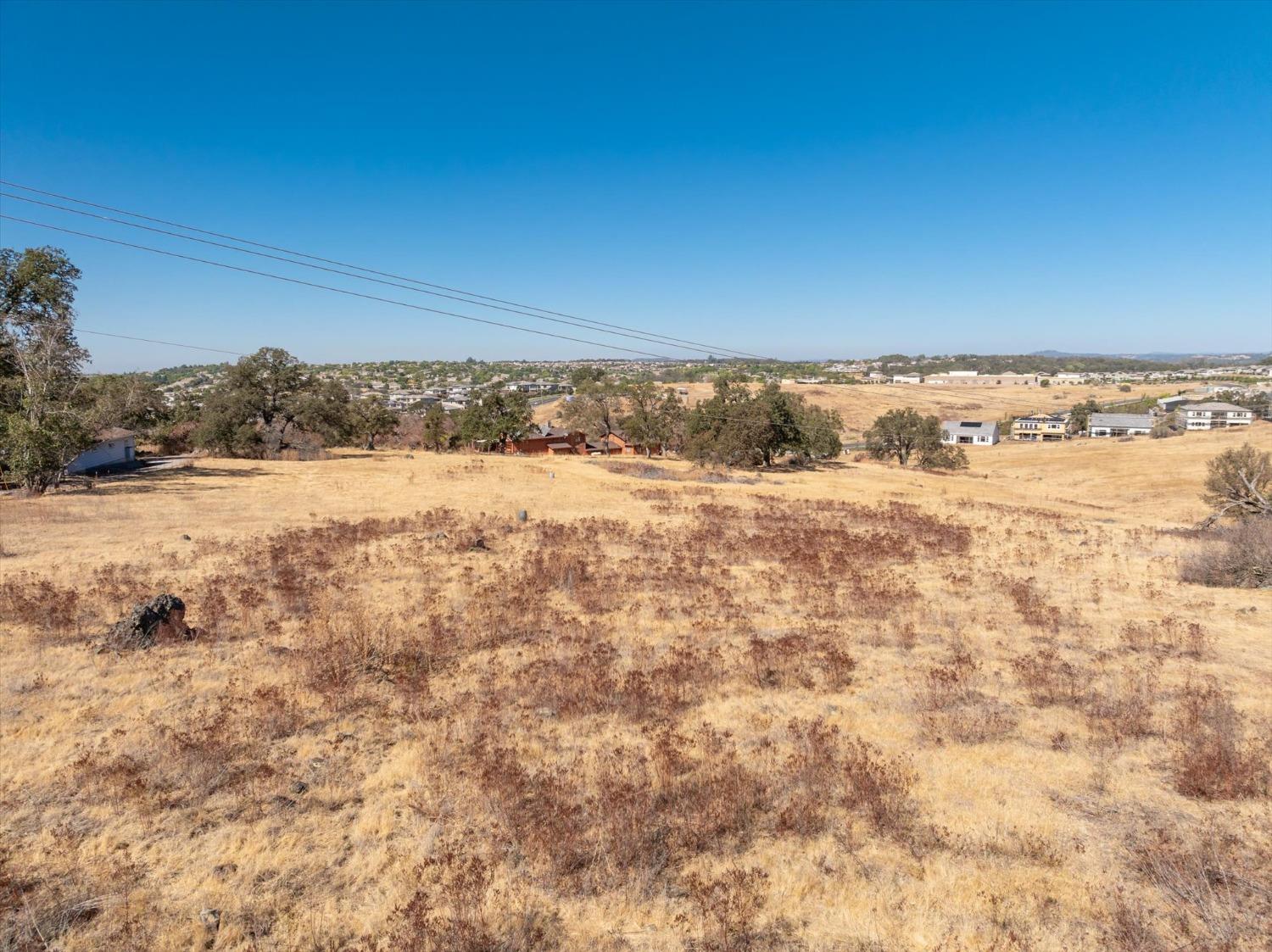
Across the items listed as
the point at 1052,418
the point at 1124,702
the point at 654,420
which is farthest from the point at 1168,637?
the point at 1052,418

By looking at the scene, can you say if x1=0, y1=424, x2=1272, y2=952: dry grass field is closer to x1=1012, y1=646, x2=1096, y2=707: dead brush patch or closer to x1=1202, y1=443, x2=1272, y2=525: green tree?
x1=1012, y1=646, x2=1096, y2=707: dead brush patch

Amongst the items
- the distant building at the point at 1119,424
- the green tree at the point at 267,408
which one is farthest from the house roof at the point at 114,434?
the distant building at the point at 1119,424

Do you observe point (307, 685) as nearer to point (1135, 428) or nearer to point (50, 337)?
point (50, 337)

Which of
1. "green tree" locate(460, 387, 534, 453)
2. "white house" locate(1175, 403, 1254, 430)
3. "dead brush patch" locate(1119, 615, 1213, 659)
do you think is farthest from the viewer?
"white house" locate(1175, 403, 1254, 430)

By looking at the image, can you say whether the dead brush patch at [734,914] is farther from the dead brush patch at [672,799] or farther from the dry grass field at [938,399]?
the dry grass field at [938,399]

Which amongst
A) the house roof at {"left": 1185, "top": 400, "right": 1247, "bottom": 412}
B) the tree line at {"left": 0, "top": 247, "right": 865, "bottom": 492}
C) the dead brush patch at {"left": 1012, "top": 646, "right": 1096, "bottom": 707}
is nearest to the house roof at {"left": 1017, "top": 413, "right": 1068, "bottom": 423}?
the house roof at {"left": 1185, "top": 400, "right": 1247, "bottom": 412}
